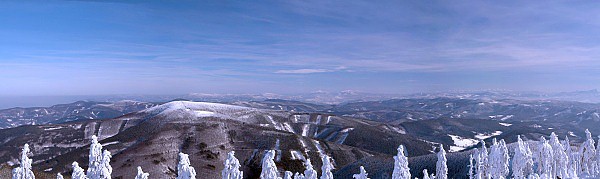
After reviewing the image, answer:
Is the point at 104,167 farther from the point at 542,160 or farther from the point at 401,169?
the point at 542,160

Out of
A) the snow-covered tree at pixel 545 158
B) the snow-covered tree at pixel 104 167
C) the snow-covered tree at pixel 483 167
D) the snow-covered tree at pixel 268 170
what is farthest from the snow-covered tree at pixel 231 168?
the snow-covered tree at pixel 545 158

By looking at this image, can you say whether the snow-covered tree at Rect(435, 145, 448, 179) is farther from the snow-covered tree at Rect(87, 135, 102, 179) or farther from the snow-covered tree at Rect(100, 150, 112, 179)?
the snow-covered tree at Rect(87, 135, 102, 179)

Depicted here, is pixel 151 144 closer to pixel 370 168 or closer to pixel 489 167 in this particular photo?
pixel 370 168

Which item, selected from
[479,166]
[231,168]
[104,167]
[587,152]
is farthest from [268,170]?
[587,152]

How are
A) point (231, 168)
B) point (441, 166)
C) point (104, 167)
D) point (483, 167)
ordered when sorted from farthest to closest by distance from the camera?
point (483, 167)
point (441, 166)
point (231, 168)
point (104, 167)

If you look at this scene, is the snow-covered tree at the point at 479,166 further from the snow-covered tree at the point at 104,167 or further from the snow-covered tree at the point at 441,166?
the snow-covered tree at the point at 104,167

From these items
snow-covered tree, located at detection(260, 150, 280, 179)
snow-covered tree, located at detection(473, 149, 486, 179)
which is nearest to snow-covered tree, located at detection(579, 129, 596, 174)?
snow-covered tree, located at detection(473, 149, 486, 179)

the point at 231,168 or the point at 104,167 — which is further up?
the point at 104,167

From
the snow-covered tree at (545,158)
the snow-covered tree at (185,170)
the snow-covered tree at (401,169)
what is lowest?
the snow-covered tree at (545,158)
